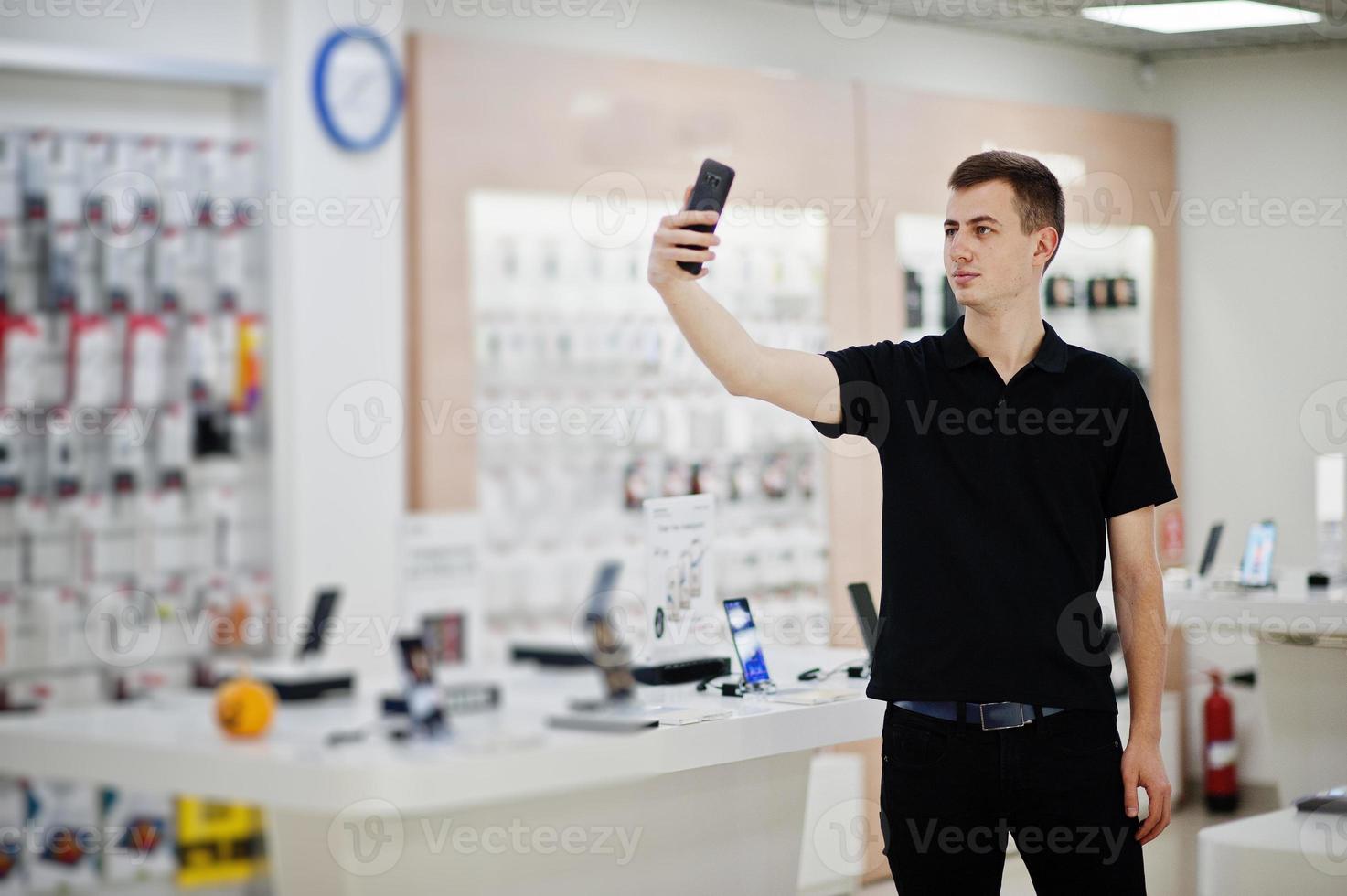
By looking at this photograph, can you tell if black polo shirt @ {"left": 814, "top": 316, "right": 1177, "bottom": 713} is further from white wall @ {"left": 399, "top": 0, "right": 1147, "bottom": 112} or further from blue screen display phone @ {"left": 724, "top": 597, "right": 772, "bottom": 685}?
white wall @ {"left": 399, "top": 0, "right": 1147, "bottom": 112}

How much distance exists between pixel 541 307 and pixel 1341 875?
9.57ft

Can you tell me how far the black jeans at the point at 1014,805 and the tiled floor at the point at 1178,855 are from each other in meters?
2.18

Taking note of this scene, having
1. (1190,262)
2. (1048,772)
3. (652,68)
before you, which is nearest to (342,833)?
(1048,772)

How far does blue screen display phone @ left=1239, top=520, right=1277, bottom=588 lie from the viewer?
4.99 meters

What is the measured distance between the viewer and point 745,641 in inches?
128

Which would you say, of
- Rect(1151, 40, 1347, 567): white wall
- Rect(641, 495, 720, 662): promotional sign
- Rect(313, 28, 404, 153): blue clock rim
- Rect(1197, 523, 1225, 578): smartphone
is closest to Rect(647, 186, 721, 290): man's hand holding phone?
Rect(641, 495, 720, 662): promotional sign

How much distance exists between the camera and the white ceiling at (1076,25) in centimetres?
575

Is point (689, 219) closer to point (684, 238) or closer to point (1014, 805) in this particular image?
point (684, 238)

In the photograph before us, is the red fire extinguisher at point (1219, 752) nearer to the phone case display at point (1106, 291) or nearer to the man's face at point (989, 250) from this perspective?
the phone case display at point (1106, 291)

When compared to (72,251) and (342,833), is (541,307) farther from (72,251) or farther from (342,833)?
(342,833)

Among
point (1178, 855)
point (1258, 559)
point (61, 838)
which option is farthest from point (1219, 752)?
point (61, 838)

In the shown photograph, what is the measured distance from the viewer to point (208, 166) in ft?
14.4

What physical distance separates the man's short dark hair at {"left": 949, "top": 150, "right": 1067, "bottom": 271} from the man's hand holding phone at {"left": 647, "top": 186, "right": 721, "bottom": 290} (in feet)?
1.69

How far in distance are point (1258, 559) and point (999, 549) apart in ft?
10.0
